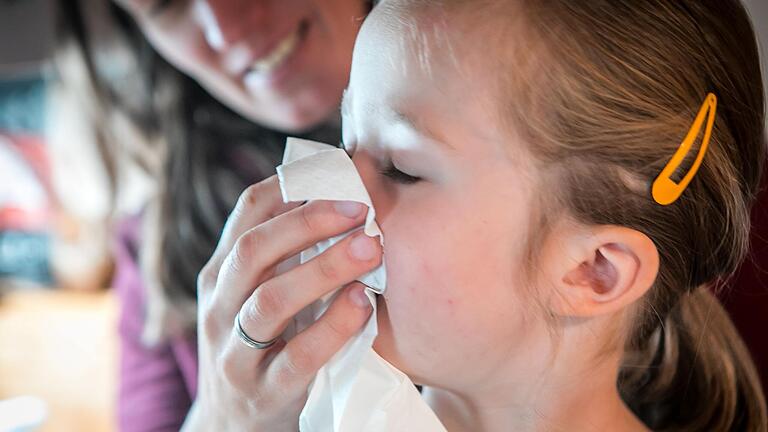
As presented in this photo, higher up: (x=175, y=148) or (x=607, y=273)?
(x=607, y=273)

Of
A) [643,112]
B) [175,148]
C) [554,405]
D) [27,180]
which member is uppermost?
[643,112]

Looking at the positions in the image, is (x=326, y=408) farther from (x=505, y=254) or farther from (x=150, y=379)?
(x=150, y=379)

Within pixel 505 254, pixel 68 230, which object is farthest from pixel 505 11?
pixel 68 230

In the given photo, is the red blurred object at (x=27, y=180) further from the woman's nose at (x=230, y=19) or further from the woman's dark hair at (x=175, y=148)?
the woman's nose at (x=230, y=19)

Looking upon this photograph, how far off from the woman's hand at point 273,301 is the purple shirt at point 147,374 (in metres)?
0.45

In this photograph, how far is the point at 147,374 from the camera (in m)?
1.44

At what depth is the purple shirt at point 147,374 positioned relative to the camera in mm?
1365

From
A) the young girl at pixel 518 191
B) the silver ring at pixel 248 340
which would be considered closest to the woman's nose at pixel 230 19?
the young girl at pixel 518 191

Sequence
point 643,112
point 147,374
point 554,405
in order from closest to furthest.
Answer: point 643,112 < point 554,405 < point 147,374

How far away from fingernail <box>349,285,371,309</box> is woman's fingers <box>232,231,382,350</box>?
0.03 metres

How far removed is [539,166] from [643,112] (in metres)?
0.10

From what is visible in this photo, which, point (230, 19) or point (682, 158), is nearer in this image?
point (682, 158)

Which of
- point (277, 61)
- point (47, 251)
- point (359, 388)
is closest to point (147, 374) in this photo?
point (277, 61)

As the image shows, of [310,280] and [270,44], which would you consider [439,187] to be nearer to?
[310,280]
